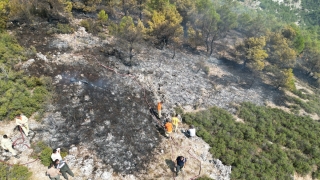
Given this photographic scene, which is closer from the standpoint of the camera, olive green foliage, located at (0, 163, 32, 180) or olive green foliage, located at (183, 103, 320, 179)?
olive green foliage, located at (0, 163, 32, 180)

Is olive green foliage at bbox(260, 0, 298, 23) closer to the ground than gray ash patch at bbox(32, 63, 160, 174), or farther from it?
farther from it

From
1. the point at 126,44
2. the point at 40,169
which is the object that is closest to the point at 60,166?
the point at 40,169

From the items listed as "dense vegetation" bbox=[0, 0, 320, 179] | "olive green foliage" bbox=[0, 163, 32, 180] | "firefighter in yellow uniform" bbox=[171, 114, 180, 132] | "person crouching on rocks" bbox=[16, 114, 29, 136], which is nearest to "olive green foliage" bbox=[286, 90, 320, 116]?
"dense vegetation" bbox=[0, 0, 320, 179]

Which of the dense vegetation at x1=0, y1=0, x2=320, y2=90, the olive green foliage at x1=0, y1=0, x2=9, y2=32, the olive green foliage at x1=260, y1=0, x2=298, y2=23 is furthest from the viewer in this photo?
the olive green foliage at x1=260, y1=0, x2=298, y2=23

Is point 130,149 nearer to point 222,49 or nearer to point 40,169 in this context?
point 40,169

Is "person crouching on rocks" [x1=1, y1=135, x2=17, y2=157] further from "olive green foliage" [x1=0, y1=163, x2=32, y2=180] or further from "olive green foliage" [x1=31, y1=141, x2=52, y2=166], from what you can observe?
"olive green foliage" [x1=31, y1=141, x2=52, y2=166]

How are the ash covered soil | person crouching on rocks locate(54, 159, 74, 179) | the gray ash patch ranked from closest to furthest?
person crouching on rocks locate(54, 159, 74, 179), the ash covered soil, the gray ash patch
